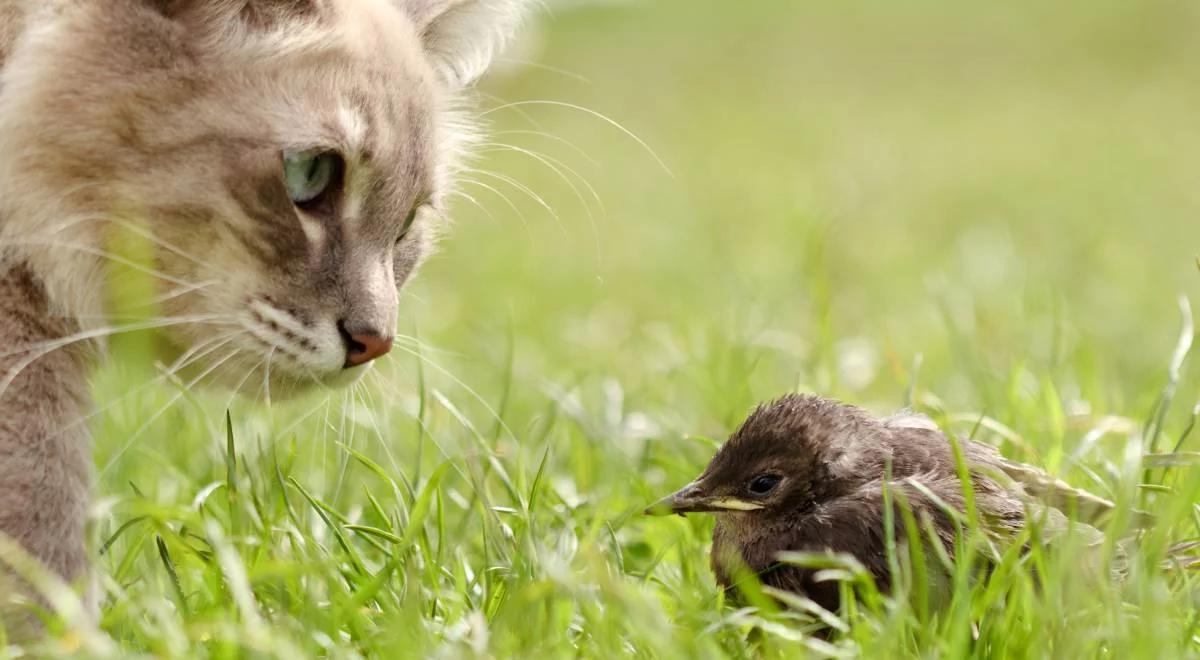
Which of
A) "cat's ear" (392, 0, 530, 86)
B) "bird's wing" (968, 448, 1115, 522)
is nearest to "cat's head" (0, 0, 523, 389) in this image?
"cat's ear" (392, 0, 530, 86)

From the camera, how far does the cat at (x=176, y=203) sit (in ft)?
7.57

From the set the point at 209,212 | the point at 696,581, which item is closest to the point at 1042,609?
the point at 696,581

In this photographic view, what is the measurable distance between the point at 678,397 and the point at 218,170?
2.06 m

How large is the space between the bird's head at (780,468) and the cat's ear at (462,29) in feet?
3.54

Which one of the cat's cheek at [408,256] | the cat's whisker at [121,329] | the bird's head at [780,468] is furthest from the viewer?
the cat's cheek at [408,256]

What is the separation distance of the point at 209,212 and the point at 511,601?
82 cm

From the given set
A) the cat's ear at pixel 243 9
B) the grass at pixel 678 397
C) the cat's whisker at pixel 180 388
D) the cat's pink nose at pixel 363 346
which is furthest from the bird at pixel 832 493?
the cat's ear at pixel 243 9

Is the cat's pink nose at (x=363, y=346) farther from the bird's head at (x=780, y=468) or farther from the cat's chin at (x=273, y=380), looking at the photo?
the bird's head at (x=780, y=468)

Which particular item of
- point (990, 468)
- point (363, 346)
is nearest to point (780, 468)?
point (990, 468)

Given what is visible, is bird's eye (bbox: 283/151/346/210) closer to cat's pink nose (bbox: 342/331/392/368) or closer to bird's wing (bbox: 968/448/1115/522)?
cat's pink nose (bbox: 342/331/392/368)

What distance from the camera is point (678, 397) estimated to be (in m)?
4.18

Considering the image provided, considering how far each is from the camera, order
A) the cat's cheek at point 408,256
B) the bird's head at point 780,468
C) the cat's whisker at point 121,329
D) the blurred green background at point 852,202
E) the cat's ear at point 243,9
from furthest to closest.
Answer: the blurred green background at point 852,202 < the cat's cheek at point 408,256 < the bird's head at point 780,468 < the cat's ear at point 243,9 < the cat's whisker at point 121,329

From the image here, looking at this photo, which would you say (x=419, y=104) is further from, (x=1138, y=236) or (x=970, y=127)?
(x=970, y=127)

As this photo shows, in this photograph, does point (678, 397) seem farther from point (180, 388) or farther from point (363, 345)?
point (180, 388)
